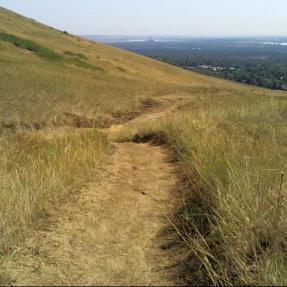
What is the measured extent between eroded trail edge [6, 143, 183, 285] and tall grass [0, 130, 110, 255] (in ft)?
0.48

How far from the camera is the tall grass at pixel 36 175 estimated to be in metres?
4.26

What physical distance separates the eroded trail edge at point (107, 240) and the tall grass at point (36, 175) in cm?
15

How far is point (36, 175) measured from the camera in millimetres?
5145

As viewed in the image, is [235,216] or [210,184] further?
[210,184]

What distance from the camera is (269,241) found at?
354 centimetres

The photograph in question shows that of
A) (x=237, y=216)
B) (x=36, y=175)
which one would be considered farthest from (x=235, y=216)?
(x=36, y=175)

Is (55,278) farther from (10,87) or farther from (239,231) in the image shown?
(10,87)

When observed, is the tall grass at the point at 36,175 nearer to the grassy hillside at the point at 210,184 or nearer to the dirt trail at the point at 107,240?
the grassy hillside at the point at 210,184

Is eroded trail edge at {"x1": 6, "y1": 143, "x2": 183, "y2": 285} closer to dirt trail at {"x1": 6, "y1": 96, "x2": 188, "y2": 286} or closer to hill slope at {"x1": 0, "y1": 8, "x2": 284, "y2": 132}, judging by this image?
dirt trail at {"x1": 6, "y1": 96, "x2": 188, "y2": 286}

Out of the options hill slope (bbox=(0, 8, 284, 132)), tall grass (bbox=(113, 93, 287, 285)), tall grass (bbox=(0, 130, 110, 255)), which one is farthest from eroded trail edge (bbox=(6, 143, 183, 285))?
hill slope (bbox=(0, 8, 284, 132))

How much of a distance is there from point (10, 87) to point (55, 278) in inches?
598

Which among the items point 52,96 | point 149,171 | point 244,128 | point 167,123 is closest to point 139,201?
point 149,171

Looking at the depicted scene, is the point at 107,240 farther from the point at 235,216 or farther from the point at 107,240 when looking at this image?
the point at 235,216

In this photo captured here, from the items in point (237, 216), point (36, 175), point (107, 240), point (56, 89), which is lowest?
point (56, 89)
